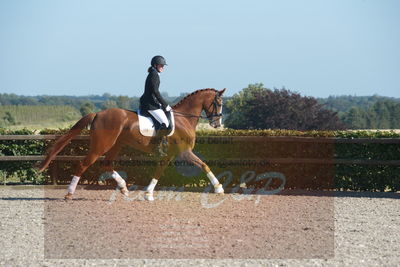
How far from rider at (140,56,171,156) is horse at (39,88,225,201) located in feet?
0.74

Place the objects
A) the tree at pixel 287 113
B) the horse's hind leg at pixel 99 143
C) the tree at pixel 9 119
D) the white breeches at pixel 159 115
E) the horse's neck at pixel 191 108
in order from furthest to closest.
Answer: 1. the tree at pixel 9 119
2. the tree at pixel 287 113
3. the horse's neck at pixel 191 108
4. the white breeches at pixel 159 115
5. the horse's hind leg at pixel 99 143

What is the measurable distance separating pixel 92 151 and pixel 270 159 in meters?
4.89

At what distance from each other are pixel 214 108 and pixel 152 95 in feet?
5.61

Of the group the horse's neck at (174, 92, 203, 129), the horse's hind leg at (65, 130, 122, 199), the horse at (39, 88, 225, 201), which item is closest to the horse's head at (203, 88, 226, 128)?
the horse at (39, 88, 225, 201)

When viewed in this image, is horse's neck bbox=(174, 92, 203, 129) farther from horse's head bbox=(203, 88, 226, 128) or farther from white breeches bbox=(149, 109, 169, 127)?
white breeches bbox=(149, 109, 169, 127)

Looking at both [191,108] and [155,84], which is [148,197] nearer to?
[191,108]

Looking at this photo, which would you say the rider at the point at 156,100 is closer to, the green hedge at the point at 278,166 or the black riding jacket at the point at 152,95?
the black riding jacket at the point at 152,95

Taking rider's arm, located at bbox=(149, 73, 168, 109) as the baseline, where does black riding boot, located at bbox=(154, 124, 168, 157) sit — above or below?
below

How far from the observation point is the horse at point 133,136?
41.9 ft

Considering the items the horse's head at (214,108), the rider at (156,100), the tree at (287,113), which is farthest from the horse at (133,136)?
the tree at (287,113)

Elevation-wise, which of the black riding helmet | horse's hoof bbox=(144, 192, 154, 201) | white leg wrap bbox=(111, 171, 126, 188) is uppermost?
the black riding helmet

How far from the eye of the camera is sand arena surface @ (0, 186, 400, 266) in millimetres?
7922

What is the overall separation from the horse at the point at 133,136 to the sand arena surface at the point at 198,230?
0.73 meters

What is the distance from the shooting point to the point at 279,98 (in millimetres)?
42438
